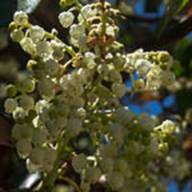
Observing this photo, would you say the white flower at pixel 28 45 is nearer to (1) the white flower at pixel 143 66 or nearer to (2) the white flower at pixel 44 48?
(2) the white flower at pixel 44 48

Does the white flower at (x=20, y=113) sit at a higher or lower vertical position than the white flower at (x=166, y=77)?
higher

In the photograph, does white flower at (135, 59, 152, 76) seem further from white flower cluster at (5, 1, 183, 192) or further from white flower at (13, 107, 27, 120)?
white flower at (13, 107, 27, 120)

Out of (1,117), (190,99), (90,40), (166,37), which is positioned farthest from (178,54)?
(90,40)

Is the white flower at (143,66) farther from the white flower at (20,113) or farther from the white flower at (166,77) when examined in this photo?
the white flower at (20,113)

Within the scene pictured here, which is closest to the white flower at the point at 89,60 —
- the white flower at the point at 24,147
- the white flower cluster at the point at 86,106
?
the white flower cluster at the point at 86,106

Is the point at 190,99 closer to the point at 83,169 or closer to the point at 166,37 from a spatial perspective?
the point at 166,37

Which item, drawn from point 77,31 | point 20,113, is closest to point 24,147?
point 20,113

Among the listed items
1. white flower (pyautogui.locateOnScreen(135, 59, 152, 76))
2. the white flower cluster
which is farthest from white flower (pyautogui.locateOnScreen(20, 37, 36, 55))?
white flower (pyautogui.locateOnScreen(135, 59, 152, 76))

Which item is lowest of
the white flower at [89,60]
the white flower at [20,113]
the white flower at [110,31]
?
the white flower at [20,113]

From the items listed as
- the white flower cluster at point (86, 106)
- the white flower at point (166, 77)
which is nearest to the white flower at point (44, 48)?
the white flower cluster at point (86, 106)
